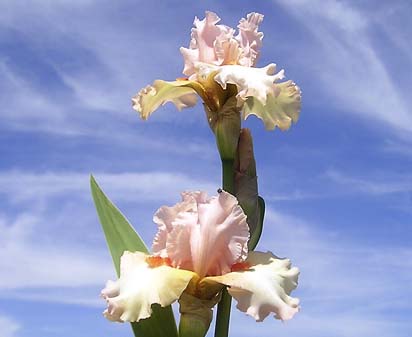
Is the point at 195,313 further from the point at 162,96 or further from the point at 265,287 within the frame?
the point at 162,96

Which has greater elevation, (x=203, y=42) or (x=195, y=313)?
(x=203, y=42)

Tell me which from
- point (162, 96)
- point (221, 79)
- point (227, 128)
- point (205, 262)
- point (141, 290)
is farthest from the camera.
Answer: point (162, 96)

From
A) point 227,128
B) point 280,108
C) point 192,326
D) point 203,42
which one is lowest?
point 192,326

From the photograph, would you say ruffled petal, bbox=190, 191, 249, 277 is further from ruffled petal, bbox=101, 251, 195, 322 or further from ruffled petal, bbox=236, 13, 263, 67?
ruffled petal, bbox=236, 13, 263, 67

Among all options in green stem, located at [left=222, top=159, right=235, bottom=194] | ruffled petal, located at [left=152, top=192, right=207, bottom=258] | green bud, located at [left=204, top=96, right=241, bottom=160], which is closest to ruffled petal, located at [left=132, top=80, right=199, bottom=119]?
green bud, located at [left=204, top=96, right=241, bottom=160]

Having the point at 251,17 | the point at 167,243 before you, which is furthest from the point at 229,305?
the point at 251,17

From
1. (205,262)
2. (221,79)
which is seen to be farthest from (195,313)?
(221,79)

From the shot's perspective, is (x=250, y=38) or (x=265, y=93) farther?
(x=250, y=38)
